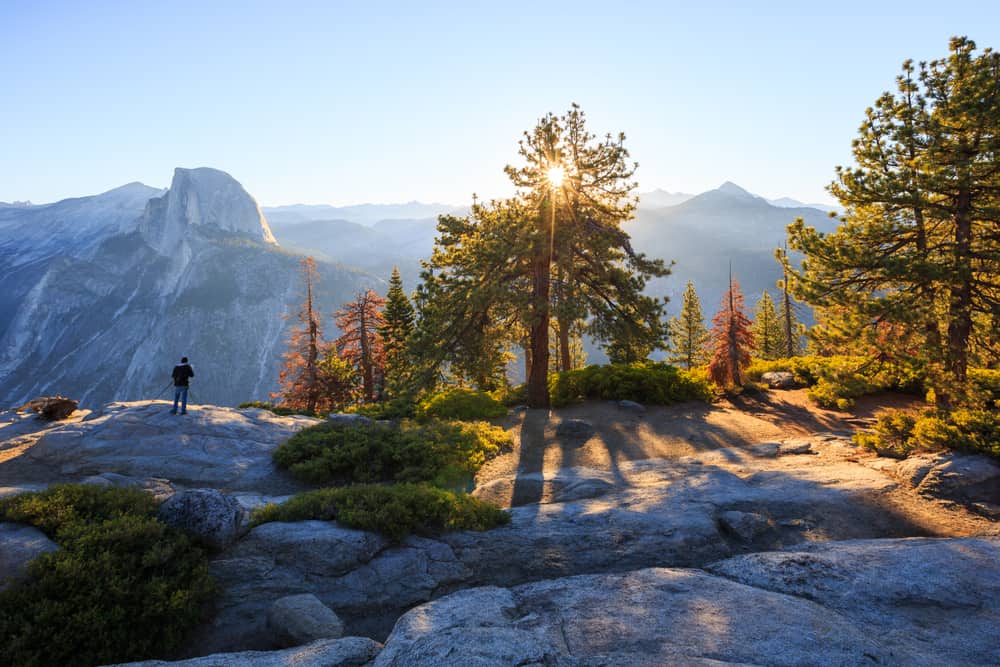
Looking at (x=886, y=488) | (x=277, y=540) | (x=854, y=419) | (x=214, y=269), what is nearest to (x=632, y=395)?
(x=854, y=419)

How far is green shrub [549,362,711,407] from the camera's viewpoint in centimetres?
1834

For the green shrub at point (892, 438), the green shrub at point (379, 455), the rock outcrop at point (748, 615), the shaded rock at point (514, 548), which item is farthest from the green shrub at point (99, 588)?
the green shrub at point (892, 438)

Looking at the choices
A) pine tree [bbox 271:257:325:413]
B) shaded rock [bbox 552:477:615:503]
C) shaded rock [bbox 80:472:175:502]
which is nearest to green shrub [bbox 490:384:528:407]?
shaded rock [bbox 552:477:615:503]

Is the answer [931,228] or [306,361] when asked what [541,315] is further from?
[306,361]

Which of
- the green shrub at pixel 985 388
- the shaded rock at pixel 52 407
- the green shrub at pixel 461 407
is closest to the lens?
the green shrub at pixel 985 388

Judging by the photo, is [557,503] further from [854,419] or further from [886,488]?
[854,419]

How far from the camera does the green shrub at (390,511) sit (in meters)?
7.10

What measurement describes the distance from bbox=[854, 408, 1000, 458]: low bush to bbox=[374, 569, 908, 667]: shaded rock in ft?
22.3

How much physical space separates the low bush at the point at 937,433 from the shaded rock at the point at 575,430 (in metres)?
6.99

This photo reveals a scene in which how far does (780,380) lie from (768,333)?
28.7 metres

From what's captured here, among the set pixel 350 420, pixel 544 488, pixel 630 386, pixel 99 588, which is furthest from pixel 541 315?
pixel 99 588

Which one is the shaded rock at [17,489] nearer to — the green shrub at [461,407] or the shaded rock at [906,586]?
the green shrub at [461,407]

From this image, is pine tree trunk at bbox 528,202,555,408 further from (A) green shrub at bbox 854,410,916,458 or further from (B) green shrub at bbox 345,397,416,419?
(A) green shrub at bbox 854,410,916,458

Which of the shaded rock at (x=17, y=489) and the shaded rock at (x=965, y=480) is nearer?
the shaded rock at (x=17, y=489)
